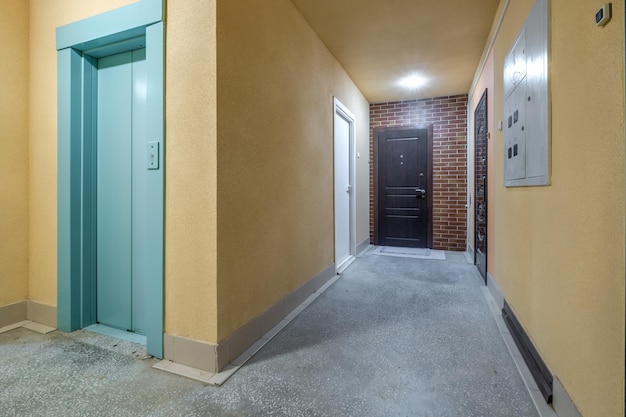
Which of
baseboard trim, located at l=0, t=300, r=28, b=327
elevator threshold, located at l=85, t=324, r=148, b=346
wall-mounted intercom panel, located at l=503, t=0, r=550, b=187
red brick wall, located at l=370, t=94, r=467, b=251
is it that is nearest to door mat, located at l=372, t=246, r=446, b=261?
red brick wall, located at l=370, t=94, r=467, b=251

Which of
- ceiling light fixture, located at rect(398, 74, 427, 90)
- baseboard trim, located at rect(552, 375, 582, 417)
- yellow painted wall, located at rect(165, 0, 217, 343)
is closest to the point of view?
baseboard trim, located at rect(552, 375, 582, 417)

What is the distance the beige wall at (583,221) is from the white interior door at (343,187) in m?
2.38

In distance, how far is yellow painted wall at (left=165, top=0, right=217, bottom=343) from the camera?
5.59ft

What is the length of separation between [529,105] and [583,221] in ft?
3.05

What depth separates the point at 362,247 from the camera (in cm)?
511

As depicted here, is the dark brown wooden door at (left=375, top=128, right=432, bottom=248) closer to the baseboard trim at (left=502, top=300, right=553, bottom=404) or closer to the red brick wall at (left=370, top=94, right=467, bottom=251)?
the red brick wall at (left=370, top=94, right=467, bottom=251)

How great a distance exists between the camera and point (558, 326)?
1409 mm

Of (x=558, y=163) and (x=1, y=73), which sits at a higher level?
(x=1, y=73)

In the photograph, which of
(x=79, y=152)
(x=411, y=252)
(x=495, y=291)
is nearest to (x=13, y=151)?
(x=79, y=152)

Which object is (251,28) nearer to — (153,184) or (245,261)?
(153,184)

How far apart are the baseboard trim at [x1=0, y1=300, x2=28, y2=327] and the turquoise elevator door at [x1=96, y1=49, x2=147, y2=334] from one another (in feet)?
1.99

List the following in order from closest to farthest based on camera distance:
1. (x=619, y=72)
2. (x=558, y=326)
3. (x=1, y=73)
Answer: (x=619, y=72)
(x=558, y=326)
(x=1, y=73)

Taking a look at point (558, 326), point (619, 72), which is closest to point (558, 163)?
point (619, 72)

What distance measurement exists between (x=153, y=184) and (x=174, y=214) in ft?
0.77
